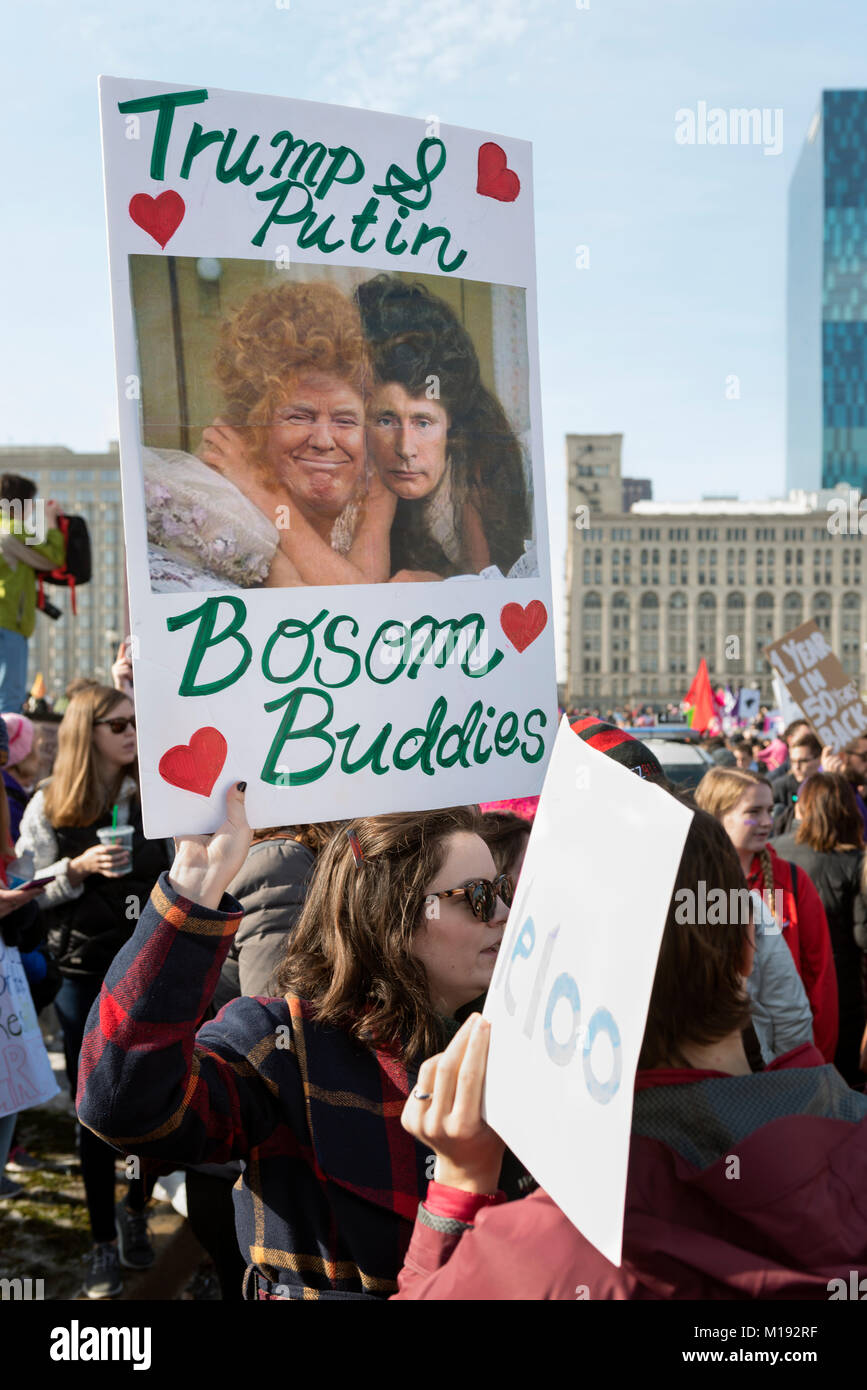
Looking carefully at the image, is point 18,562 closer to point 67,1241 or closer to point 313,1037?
point 67,1241

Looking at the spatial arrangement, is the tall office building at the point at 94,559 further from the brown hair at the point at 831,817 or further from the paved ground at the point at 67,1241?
the brown hair at the point at 831,817

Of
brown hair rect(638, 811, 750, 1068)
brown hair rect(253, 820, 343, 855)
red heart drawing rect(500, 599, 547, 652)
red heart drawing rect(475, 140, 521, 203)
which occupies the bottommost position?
brown hair rect(253, 820, 343, 855)

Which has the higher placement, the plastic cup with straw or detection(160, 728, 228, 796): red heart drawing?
detection(160, 728, 228, 796): red heart drawing

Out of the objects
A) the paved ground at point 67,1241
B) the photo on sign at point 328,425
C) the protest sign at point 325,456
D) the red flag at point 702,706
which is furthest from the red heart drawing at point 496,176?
the red flag at point 702,706

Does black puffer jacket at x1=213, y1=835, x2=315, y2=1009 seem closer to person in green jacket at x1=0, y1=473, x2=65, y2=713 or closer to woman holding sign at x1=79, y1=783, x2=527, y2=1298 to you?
woman holding sign at x1=79, y1=783, x2=527, y2=1298

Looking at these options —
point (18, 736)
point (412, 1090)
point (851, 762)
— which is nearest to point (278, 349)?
point (412, 1090)

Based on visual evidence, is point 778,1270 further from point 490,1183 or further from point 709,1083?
point 490,1183

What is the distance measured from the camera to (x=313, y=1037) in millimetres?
1904

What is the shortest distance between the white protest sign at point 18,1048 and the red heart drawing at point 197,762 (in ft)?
6.31

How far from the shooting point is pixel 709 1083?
1.36 metres

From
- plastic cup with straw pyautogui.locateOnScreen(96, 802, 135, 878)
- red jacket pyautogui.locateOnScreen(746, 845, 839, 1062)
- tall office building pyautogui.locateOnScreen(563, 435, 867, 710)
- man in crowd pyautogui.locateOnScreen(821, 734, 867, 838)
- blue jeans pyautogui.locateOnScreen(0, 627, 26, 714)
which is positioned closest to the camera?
plastic cup with straw pyautogui.locateOnScreen(96, 802, 135, 878)

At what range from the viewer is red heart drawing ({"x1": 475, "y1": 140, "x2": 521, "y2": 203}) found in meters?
2.22

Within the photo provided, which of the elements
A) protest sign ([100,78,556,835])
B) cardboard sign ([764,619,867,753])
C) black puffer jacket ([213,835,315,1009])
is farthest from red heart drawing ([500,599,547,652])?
cardboard sign ([764,619,867,753])

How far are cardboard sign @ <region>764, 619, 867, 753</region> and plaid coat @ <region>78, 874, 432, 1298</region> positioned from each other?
581cm
